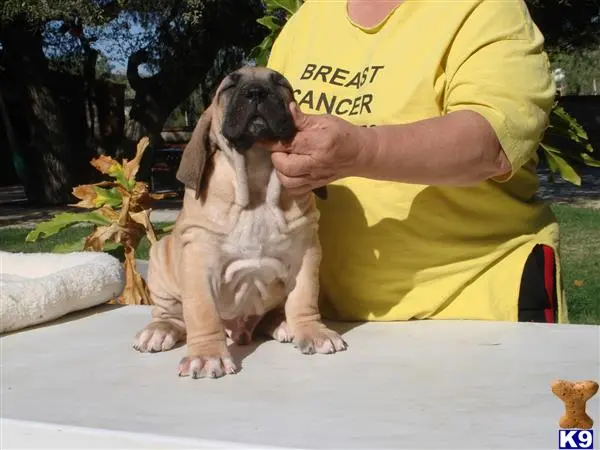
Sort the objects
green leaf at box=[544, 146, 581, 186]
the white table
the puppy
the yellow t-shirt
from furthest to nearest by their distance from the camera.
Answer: green leaf at box=[544, 146, 581, 186] → the yellow t-shirt → the puppy → the white table

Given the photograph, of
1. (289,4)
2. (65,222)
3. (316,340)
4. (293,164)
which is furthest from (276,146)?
(289,4)

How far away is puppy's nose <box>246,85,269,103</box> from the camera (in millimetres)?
1497

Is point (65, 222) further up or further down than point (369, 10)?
further down

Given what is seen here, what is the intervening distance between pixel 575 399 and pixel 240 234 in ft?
2.55

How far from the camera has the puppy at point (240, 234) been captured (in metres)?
1.51

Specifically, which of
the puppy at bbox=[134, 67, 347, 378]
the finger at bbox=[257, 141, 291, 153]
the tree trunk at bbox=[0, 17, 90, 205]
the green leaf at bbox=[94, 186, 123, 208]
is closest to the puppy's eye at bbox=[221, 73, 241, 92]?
the puppy at bbox=[134, 67, 347, 378]

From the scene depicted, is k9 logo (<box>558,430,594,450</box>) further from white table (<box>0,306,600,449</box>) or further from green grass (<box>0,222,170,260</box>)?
green grass (<box>0,222,170,260</box>)

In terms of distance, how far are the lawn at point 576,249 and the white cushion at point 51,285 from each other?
3.03 m

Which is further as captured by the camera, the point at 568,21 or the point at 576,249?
the point at 568,21

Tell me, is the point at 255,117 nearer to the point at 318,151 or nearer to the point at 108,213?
the point at 318,151

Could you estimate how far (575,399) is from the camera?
3.21 ft

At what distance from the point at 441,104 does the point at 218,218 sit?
588 mm

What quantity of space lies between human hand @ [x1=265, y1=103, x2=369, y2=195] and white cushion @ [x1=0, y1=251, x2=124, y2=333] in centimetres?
77

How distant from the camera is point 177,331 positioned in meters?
1.70
